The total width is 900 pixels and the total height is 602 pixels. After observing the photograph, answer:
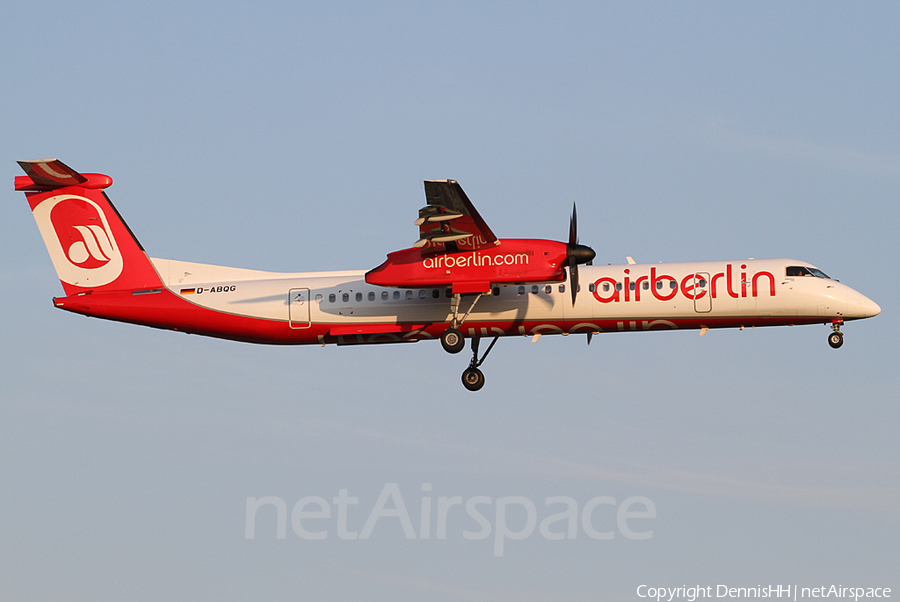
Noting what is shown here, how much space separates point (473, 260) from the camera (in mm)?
25766

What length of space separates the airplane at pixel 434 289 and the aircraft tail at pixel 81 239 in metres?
0.03

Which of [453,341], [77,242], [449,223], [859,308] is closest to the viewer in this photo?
[449,223]

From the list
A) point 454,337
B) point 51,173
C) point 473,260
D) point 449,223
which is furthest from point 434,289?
point 51,173

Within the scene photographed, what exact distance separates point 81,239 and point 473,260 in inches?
419

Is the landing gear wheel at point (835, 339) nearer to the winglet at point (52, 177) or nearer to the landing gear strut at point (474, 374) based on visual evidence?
the landing gear strut at point (474, 374)

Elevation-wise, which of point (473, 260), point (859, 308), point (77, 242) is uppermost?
point (77, 242)

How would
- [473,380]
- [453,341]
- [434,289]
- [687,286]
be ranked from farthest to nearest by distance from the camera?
[473,380], [434,289], [453,341], [687,286]

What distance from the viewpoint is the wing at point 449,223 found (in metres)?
24.0

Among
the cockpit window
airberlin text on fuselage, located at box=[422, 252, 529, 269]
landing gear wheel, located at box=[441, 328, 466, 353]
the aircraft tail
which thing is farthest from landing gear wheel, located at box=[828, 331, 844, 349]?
the aircraft tail

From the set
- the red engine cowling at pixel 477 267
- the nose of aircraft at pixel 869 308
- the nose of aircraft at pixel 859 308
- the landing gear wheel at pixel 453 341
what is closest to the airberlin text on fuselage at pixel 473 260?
the red engine cowling at pixel 477 267

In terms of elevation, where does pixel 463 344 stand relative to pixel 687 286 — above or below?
below

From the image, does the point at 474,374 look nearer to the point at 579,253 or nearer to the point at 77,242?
the point at 579,253

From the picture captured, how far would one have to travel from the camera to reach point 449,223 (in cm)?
2523

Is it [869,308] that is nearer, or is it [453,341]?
[869,308]
